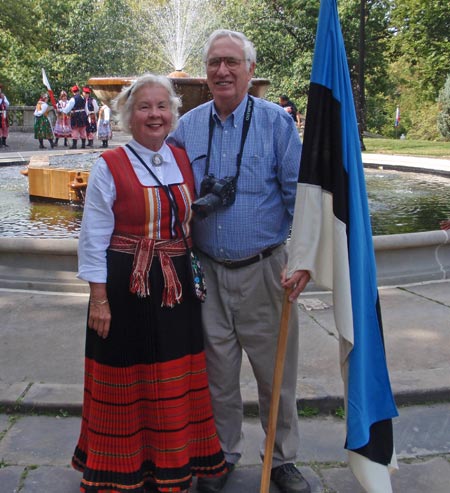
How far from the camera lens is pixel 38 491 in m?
3.04

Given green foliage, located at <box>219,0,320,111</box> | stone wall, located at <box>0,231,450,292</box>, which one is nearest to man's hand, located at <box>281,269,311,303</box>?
stone wall, located at <box>0,231,450,292</box>

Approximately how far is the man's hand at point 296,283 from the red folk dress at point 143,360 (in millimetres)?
440

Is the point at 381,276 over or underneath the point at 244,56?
underneath

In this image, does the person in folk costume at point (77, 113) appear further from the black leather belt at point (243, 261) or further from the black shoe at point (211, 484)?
the black shoe at point (211, 484)

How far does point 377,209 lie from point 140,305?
23.3 feet

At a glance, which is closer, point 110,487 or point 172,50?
point 110,487

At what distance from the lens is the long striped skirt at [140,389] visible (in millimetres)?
2811

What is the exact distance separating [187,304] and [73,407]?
128 centimetres

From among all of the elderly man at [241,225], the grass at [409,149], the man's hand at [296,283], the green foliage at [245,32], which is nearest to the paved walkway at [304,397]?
the elderly man at [241,225]

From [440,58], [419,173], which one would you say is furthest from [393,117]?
[419,173]

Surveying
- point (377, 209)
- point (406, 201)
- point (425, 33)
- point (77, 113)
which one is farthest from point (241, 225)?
point (425, 33)

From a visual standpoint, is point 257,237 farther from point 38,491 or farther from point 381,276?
point 381,276

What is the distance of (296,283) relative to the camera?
2.78m

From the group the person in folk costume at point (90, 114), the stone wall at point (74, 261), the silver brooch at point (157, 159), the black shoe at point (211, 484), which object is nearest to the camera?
the silver brooch at point (157, 159)
